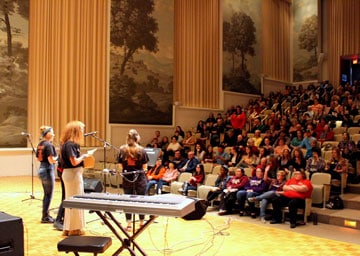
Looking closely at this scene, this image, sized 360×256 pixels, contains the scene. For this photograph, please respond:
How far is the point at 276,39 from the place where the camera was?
66.9 ft

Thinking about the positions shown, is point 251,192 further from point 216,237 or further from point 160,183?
point 160,183

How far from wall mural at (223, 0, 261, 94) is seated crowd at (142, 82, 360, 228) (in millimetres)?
1783

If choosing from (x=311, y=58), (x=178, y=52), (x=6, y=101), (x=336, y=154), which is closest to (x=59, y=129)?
(x=6, y=101)

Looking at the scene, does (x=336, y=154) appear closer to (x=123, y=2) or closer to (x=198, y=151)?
(x=198, y=151)

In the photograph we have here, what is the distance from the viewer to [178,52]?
52.3ft

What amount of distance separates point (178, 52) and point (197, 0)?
98.3 inches

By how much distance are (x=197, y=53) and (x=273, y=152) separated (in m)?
7.42

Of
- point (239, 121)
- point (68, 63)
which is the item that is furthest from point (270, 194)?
point (68, 63)

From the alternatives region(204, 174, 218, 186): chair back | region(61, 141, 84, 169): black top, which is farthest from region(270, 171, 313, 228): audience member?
region(61, 141, 84, 169): black top

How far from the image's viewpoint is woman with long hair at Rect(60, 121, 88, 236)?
5.16 metres

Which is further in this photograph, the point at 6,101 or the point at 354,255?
the point at 6,101

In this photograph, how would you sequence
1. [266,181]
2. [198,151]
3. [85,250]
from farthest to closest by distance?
[198,151] < [266,181] < [85,250]

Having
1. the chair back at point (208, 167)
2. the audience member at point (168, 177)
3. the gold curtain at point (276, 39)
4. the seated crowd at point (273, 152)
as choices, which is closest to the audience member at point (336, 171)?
the seated crowd at point (273, 152)

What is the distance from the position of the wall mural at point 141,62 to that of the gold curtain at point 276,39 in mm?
6210
